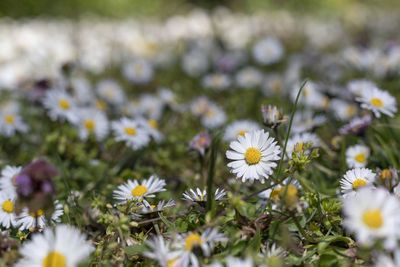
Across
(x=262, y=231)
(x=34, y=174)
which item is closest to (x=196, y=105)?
(x=262, y=231)

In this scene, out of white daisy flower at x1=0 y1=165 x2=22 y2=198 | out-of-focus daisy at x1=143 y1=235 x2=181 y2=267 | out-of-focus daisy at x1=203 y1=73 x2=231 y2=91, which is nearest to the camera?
out-of-focus daisy at x1=143 y1=235 x2=181 y2=267

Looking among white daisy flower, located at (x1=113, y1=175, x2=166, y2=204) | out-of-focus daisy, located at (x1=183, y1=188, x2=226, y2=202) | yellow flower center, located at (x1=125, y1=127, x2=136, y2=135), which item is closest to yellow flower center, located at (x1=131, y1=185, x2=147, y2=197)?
white daisy flower, located at (x1=113, y1=175, x2=166, y2=204)

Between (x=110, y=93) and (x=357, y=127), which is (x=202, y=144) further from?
(x=110, y=93)

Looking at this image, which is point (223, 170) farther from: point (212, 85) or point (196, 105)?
point (212, 85)

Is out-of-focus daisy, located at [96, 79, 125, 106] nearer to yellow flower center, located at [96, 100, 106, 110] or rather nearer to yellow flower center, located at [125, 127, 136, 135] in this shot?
yellow flower center, located at [96, 100, 106, 110]

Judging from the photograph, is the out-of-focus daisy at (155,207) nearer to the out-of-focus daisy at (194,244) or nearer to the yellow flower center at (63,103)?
the out-of-focus daisy at (194,244)
